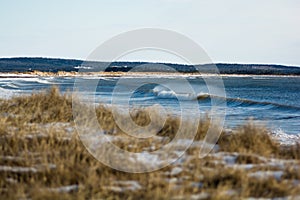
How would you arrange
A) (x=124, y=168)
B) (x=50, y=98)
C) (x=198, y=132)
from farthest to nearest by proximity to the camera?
(x=50, y=98)
(x=198, y=132)
(x=124, y=168)

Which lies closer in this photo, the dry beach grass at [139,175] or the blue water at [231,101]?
the dry beach grass at [139,175]

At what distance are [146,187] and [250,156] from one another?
196 cm

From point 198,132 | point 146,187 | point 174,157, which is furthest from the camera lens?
point 198,132

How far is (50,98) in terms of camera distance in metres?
10.4

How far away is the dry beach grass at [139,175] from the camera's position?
5301 millimetres

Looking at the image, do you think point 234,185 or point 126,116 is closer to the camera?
point 234,185

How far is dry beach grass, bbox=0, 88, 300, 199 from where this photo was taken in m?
5.30

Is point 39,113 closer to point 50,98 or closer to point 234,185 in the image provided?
point 50,98

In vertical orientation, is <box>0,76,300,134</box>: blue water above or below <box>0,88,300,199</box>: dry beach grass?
below

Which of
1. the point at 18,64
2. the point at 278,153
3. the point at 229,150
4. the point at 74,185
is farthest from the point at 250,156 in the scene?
the point at 18,64

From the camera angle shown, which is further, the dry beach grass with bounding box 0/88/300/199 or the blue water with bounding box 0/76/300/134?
the blue water with bounding box 0/76/300/134

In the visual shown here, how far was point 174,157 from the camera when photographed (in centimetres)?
652

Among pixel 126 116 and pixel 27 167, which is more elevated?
pixel 126 116

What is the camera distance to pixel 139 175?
19.3 feet
